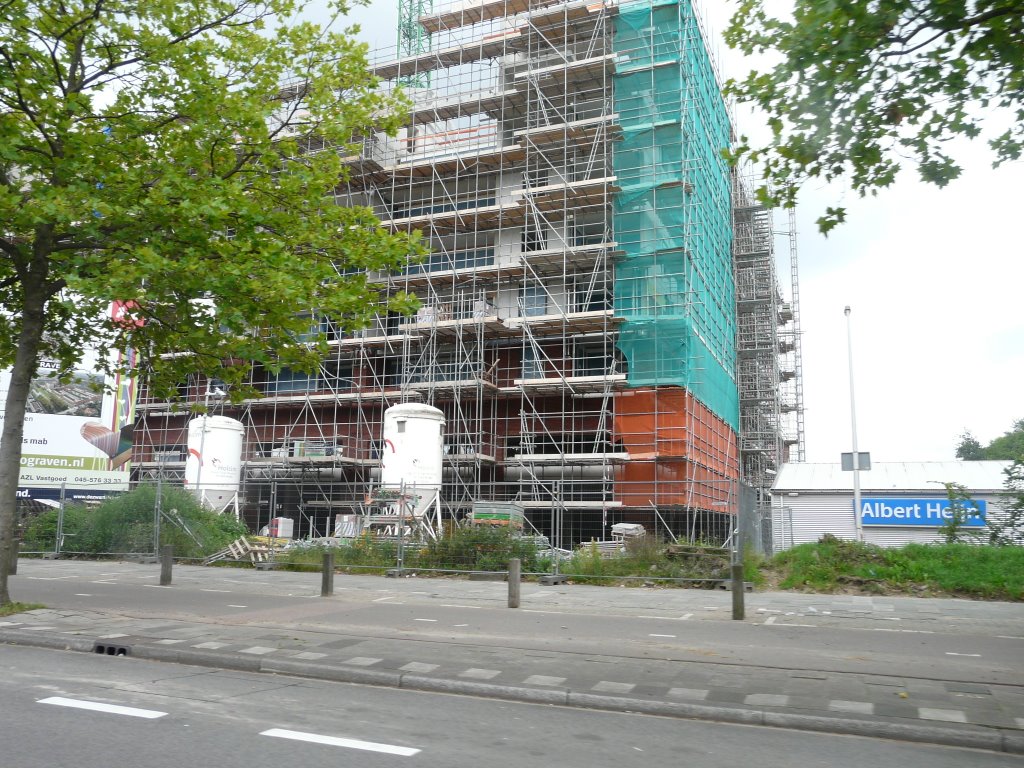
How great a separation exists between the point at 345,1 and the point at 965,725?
13.9 m

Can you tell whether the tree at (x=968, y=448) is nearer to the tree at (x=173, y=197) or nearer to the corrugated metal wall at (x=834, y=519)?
the corrugated metal wall at (x=834, y=519)

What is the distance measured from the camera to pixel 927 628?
11453mm

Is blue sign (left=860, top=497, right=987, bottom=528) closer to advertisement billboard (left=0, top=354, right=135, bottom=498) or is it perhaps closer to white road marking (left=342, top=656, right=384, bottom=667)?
white road marking (left=342, top=656, right=384, bottom=667)

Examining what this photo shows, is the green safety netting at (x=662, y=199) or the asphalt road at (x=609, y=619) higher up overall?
the green safety netting at (x=662, y=199)

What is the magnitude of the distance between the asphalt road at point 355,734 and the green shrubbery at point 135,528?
50.1 feet

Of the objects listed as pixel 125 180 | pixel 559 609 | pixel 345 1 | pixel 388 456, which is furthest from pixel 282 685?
pixel 388 456

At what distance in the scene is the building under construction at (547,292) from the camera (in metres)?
32.4

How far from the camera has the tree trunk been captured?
11516mm

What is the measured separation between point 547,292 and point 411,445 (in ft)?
27.7

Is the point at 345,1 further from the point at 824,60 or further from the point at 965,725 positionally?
the point at 965,725

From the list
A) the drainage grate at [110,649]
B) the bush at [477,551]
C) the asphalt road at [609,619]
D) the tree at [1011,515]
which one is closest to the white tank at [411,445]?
the bush at [477,551]

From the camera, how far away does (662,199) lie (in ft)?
110

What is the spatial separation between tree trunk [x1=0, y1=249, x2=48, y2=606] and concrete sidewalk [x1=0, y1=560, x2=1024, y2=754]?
1.15 m

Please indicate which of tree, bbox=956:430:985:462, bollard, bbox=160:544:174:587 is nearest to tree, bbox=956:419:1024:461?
tree, bbox=956:430:985:462
